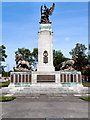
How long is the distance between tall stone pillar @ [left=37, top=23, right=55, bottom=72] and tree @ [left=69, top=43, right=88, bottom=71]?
29.3 meters

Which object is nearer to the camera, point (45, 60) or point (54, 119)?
point (54, 119)

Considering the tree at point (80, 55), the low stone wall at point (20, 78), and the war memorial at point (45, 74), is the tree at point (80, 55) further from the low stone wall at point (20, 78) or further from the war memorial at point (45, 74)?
the low stone wall at point (20, 78)

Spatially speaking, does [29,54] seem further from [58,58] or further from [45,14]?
[45,14]

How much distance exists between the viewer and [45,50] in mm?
22484

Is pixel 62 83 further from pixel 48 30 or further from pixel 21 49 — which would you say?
pixel 21 49

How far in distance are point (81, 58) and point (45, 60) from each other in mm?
31099

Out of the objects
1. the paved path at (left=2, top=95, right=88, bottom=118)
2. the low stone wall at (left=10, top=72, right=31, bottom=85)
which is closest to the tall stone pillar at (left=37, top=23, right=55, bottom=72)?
the low stone wall at (left=10, top=72, right=31, bottom=85)

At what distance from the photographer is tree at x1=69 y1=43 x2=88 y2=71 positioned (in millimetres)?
50106

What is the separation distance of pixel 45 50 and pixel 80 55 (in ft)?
105

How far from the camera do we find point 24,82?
68.9ft

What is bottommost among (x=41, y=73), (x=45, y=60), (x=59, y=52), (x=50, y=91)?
(x=50, y=91)

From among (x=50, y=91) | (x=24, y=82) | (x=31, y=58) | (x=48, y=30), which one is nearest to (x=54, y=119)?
(x=50, y=91)

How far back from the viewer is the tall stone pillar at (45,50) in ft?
71.9

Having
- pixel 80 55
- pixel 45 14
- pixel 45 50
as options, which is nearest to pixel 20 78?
pixel 45 50
